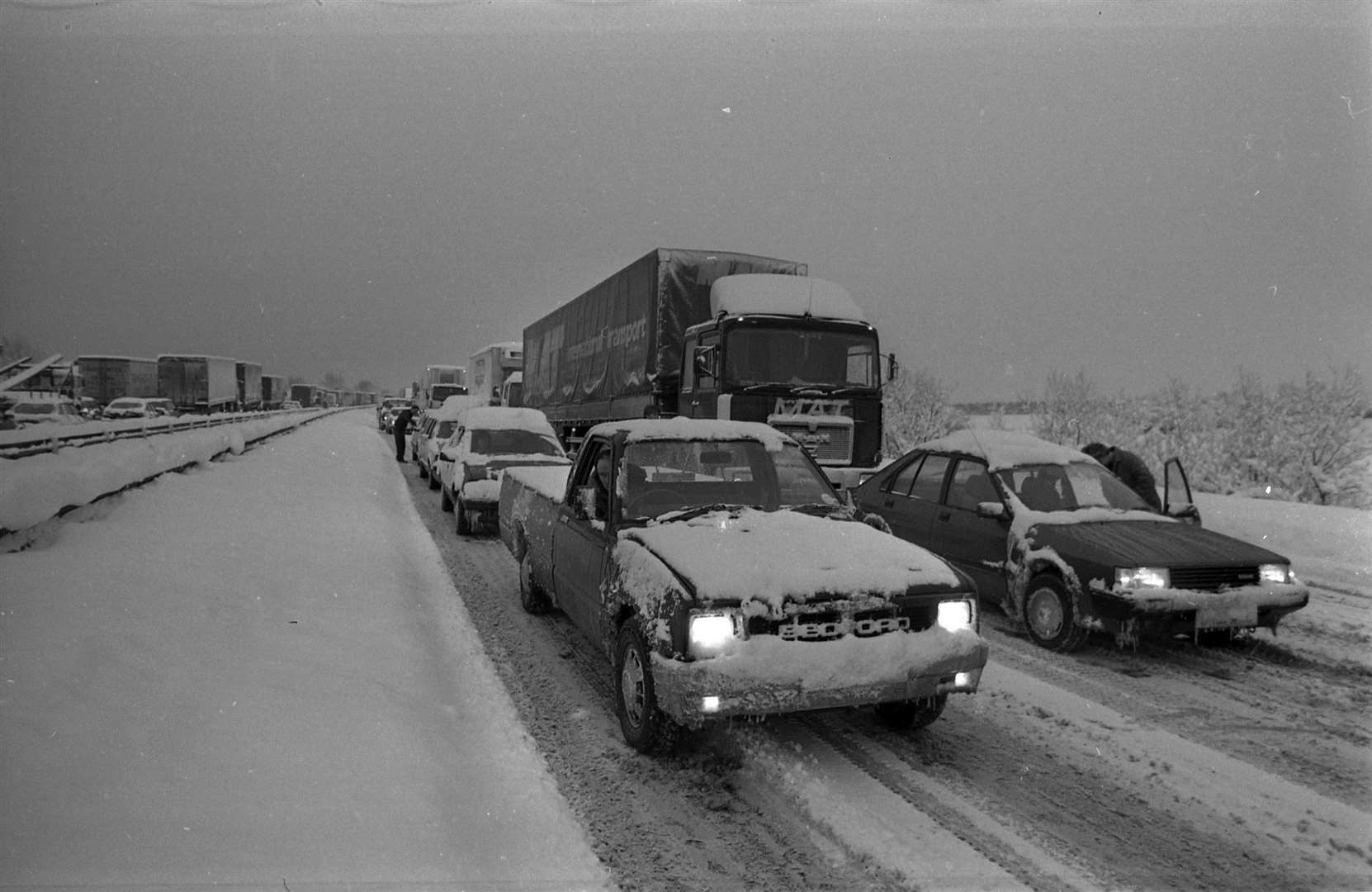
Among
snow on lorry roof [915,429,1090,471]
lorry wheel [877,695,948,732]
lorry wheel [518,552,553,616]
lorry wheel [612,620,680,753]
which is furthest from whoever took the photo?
snow on lorry roof [915,429,1090,471]

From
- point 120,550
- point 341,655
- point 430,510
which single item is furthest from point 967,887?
point 430,510

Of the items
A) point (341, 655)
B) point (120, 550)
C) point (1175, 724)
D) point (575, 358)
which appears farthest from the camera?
point (575, 358)

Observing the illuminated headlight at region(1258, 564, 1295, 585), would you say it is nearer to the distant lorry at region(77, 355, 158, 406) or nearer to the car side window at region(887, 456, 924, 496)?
the car side window at region(887, 456, 924, 496)

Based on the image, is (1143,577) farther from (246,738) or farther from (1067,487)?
(246,738)

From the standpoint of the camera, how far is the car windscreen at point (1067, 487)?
6555mm

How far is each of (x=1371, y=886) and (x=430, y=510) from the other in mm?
12224

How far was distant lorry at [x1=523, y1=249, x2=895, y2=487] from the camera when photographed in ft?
34.2

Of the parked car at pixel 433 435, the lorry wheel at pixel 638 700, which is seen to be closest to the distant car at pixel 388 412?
the parked car at pixel 433 435

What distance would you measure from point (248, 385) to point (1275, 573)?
58.4 metres

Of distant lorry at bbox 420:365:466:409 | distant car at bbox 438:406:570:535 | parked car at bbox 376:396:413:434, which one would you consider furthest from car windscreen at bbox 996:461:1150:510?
parked car at bbox 376:396:413:434

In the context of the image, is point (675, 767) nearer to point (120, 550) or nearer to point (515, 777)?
point (515, 777)

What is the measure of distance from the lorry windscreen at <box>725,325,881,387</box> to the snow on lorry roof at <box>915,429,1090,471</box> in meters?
3.33

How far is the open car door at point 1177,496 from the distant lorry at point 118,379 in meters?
41.9

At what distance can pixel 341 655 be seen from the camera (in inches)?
186
